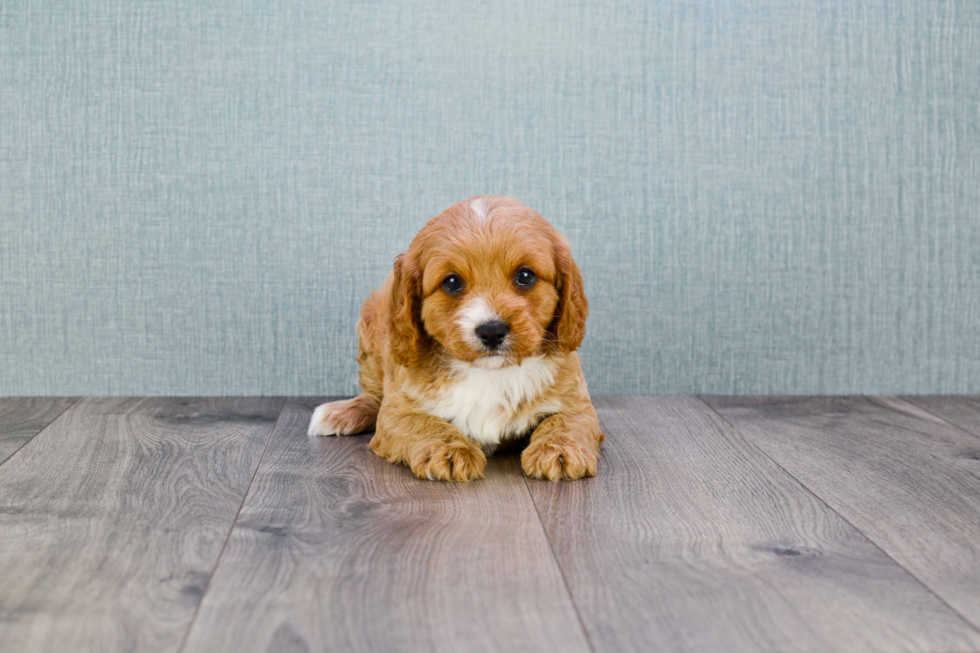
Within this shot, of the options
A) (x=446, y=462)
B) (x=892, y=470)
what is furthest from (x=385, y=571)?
(x=892, y=470)

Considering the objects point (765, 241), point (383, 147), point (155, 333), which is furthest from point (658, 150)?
point (155, 333)

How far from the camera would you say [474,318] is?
6.89 ft

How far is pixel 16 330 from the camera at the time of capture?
3309 mm

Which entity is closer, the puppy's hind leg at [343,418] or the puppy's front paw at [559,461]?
the puppy's front paw at [559,461]

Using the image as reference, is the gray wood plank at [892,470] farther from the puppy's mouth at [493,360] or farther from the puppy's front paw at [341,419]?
the puppy's front paw at [341,419]

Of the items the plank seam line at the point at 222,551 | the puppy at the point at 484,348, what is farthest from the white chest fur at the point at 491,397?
the plank seam line at the point at 222,551

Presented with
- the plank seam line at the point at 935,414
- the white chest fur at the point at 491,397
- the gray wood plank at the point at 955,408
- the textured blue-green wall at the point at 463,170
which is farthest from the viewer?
the textured blue-green wall at the point at 463,170

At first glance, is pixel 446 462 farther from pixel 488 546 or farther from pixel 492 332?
pixel 488 546

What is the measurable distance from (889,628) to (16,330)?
3.21m

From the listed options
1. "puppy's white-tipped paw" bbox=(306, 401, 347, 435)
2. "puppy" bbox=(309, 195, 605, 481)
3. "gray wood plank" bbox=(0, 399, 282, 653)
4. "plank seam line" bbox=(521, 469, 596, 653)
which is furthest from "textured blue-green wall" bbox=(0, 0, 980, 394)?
"plank seam line" bbox=(521, 469, 596, 653)

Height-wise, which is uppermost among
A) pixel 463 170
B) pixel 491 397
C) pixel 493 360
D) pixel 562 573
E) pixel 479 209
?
pixel 463 170

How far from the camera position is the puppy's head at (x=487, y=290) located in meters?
2.12

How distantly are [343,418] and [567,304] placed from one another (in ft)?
2.93

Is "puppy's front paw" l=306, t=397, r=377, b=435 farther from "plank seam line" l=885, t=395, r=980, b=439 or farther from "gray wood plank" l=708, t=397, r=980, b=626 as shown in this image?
"plank seam line" l=885, t=395, r=980, b=439
